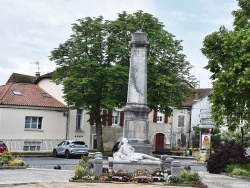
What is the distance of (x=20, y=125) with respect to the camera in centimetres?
4278

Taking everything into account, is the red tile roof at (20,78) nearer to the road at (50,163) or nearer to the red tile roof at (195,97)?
the red tile roof at (195,97)

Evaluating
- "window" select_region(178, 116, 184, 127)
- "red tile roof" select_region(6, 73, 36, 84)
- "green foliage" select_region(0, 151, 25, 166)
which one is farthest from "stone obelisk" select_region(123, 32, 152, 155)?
"window" select_region(178, 116, 184, 127)

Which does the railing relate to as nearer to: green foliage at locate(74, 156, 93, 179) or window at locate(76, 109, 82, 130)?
window at locate(76, 109, 82, 130)

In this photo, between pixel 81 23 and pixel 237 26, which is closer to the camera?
pixel 237 26

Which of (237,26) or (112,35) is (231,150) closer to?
(237,26)

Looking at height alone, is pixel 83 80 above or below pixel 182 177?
above

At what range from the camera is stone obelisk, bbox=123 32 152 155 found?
21.6 meters

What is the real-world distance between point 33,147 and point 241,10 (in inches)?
991

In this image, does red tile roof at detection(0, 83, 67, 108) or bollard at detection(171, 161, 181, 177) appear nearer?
bollard at detection(171, 161, 181, 177)

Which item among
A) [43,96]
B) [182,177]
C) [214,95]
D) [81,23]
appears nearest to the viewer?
[182,177]

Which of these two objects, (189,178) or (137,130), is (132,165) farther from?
(189,178)

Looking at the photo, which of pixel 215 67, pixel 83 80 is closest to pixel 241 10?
pixel 215 67

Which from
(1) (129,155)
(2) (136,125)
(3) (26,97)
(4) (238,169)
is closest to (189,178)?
(1) (129,155)

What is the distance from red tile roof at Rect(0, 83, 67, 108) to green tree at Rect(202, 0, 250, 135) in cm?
2236
